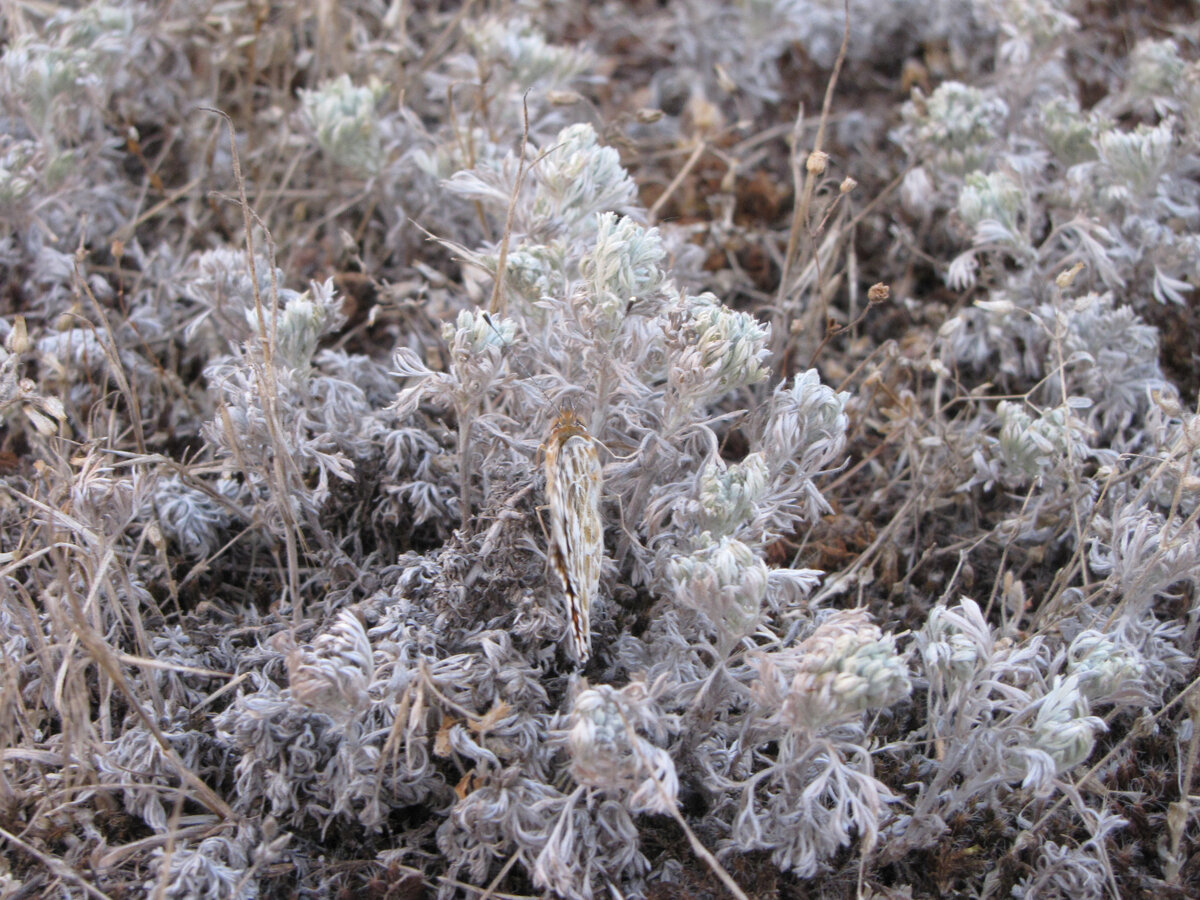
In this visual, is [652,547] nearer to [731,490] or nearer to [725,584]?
[731,490]

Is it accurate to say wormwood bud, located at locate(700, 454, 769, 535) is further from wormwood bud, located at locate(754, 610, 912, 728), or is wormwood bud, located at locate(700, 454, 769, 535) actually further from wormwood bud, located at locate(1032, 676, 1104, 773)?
wormwood bud, located at locate(1032, 676, 1104, 773)

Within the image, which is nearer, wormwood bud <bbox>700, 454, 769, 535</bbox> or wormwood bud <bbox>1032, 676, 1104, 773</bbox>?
wormwood bud <bbox>1032, 676, 1104, 773</bbox>

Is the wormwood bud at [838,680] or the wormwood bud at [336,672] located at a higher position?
the wormwood bud at [838,680]

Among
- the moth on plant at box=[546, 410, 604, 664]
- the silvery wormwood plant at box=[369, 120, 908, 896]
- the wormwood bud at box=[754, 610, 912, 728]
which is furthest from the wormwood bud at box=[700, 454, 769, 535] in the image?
the wormwood bud at box=[754, 610, 912, 728]

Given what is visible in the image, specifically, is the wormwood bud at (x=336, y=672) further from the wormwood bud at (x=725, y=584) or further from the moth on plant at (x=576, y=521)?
the wormwood bud at (x=725, y=584)

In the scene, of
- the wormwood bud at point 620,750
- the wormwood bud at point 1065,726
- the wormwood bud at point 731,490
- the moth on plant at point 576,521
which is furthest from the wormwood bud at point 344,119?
the wormwood bud at point 1065,726

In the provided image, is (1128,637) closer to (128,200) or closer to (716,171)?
(716,171)

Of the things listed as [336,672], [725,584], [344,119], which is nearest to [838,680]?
[725,584]

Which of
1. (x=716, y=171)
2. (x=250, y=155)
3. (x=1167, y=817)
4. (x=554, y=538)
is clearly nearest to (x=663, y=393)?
(x=554, y=538)
